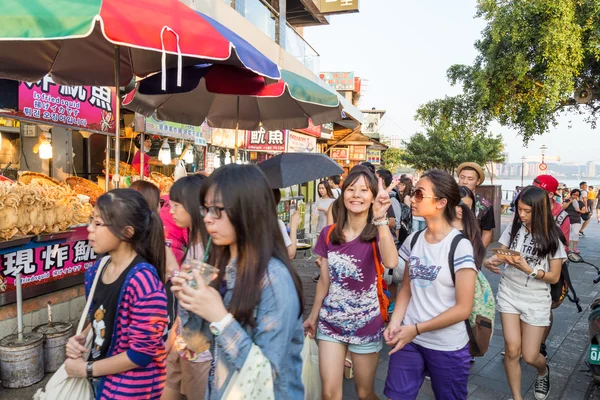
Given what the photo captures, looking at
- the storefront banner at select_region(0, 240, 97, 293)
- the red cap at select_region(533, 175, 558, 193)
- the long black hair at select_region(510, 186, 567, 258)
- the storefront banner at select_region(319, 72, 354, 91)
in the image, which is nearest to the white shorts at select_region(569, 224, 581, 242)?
the red cap at select_region(533, 175, 558, 193)

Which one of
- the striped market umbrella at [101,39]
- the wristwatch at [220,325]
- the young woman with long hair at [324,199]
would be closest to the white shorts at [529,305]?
the striped market umbrella at [101,39]

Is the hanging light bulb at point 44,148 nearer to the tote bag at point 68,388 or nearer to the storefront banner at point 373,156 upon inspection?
the tote bag at point 68,388

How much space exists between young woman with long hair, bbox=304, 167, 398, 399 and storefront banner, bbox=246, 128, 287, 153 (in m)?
9.62

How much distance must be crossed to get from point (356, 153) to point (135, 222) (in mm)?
19883

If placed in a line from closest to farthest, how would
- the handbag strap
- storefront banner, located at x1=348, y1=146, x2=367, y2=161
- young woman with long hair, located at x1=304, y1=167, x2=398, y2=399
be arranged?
1. the handbag strap
2. young woman with long hair, located at x1=304, y1=167, x2=398, y2=399
3. storefront banner, located at x1=348, y1=146, x2=367, y2=161

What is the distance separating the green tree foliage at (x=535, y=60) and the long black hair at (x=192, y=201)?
8.11m

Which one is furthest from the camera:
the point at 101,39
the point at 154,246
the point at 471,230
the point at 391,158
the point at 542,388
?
the point at 391,158

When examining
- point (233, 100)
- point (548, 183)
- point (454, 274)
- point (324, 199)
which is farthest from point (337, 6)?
point (454, 274)

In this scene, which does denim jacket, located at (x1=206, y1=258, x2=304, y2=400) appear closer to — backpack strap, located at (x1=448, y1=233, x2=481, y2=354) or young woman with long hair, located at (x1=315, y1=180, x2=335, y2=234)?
backpack strap, located at (x1=448, y1=233, x2=481, y2=354)

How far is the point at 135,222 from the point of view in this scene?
2.16m

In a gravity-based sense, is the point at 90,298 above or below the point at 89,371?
above

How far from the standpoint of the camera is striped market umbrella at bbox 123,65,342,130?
4.41m

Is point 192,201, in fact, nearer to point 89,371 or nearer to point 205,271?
point 89,371

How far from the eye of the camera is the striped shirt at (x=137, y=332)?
194cm
